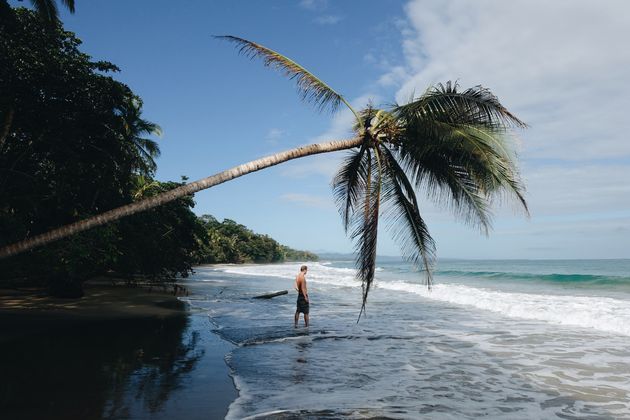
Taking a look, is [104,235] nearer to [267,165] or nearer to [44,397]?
[44,397]

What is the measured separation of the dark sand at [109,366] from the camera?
18.1 feet

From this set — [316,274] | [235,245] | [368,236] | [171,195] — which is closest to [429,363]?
[368,236]

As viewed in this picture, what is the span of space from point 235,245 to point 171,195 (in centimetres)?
7795

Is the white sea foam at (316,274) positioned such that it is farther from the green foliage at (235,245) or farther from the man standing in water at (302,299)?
the man standing in water at (302,299)

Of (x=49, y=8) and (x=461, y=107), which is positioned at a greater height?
(x=49, y=8)

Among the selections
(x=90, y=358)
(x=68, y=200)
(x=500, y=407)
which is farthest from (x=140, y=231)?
(x=500, y=407)

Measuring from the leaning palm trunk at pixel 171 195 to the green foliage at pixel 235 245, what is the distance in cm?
6452

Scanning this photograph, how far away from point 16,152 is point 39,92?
240cm

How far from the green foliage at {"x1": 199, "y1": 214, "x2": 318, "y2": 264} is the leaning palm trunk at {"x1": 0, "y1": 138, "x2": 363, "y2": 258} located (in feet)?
212

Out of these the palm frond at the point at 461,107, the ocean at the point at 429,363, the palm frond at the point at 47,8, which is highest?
the palm frond at the point at 47,8

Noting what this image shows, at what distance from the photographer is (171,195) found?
550cm

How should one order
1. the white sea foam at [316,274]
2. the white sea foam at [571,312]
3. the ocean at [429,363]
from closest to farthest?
the ocean at [429,363] → the white sea foam at [571,312] → the white sea foam at [316,274]

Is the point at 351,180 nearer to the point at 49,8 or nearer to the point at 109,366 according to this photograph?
the point at 109,366

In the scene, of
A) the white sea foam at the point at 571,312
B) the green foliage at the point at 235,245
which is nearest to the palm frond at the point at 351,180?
the white sea foam at the point at 571,312
